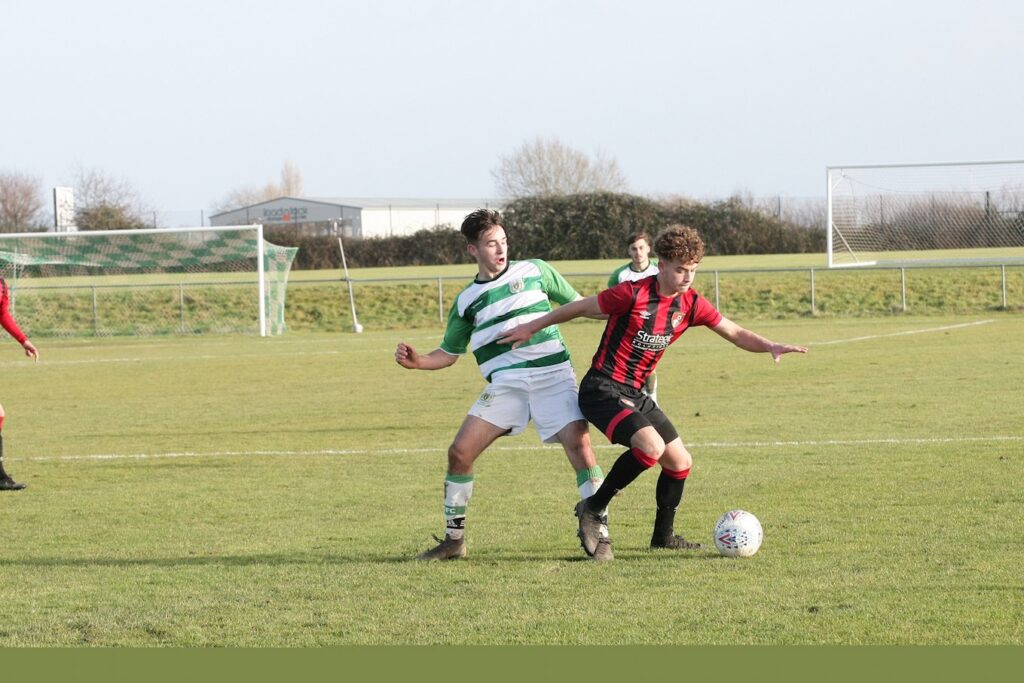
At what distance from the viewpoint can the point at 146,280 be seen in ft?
116

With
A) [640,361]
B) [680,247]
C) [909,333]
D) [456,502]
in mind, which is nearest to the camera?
[680,247]

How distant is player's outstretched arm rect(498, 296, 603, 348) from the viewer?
6.72 m

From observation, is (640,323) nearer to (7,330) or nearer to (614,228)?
(7,330)

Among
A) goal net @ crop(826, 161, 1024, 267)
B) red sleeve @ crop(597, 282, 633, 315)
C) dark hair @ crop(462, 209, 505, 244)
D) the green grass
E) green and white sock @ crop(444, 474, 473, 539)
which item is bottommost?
the green grass

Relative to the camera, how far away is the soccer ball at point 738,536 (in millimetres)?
6750

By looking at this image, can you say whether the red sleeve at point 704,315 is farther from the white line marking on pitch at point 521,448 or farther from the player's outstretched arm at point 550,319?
the white line marking on pitch at point 521,448

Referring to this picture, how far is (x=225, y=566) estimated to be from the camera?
7.00m

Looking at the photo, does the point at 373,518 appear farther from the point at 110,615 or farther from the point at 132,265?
the point at 132,265

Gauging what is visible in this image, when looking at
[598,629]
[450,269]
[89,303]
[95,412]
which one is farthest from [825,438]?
[450,269]

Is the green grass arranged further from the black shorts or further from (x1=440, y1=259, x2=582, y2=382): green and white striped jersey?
(x1=440, y1=259, x2=582, y2=382): green and white striped jersey

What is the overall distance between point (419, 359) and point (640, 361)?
1.21 meters

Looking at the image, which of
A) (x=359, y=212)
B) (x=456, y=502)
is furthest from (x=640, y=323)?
(x=359, y=212)

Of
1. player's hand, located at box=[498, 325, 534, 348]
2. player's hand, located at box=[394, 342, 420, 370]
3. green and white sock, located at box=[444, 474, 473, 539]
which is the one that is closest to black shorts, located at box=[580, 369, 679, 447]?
player's hand, located at box=[498, 325, 534, 348]

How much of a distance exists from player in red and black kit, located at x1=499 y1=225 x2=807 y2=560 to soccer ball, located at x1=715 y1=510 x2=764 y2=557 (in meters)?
0.32
